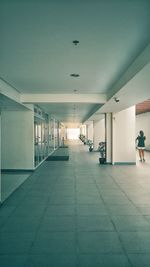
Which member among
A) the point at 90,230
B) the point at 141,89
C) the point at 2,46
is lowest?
the point at 90,230

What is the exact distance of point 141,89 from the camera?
20.1ft

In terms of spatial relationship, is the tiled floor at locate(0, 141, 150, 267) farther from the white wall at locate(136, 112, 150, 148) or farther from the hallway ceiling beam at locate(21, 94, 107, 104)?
the white wall at locate(136, 112, 150, 148)

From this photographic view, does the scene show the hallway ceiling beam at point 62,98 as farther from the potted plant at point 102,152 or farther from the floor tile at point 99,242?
the floor tile at point 99,242

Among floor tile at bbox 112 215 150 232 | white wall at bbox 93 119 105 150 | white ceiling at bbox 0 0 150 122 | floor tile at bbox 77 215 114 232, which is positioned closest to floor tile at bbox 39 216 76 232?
floor tile at bbox 77 215 114 232

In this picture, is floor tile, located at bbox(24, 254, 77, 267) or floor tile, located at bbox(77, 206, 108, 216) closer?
floor tile, located at bbox(24, 254, 77, 267)

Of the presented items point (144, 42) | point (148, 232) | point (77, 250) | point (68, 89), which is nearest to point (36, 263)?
point (77, 250)

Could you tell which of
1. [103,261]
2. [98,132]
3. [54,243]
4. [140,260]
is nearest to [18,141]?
[54,243]

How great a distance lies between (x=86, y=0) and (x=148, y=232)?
324 centimetres

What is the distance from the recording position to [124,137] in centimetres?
1244

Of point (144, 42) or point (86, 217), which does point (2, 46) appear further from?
point (86, 217)

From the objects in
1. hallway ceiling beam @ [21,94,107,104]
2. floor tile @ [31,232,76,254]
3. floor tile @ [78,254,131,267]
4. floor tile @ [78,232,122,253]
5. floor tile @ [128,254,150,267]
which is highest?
hallway ceiling beam @ [21,94,107,104]

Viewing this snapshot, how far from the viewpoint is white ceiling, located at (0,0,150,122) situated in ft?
9.57

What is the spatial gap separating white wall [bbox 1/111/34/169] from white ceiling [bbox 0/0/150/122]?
3.75 meters

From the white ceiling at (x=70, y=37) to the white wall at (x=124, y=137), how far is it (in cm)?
598
